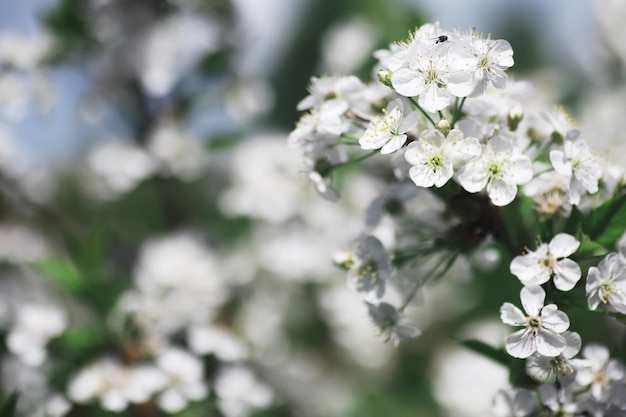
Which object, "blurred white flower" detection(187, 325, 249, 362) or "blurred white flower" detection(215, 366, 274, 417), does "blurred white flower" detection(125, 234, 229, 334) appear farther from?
"blurred white flower" detection(215, 366, 274, 417)

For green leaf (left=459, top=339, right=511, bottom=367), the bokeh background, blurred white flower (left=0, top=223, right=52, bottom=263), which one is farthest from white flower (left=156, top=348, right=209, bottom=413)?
blurred white flower (left=0, top=223, right=52, bottom=263)

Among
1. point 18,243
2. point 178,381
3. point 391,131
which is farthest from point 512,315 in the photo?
point 18,243

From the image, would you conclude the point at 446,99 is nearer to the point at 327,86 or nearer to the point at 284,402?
the point at 327,86

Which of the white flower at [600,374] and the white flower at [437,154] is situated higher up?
the white flower at [437,154]

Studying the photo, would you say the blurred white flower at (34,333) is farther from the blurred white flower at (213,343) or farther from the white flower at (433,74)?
the white flower at (433,74)

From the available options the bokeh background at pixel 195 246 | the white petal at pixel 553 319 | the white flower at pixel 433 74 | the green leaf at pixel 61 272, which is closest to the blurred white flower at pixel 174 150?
the bokeh background at pixel 195 246

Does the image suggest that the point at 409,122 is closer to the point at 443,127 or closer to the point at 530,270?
the point at 443,127
